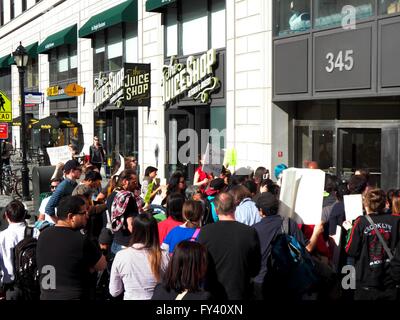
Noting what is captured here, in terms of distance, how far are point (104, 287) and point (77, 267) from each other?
1.87m

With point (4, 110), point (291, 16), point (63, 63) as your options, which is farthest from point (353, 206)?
point (63, 63)

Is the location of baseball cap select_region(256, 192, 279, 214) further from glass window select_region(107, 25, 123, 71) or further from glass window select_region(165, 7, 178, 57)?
glass window select_region(107, 25, 123, 71)

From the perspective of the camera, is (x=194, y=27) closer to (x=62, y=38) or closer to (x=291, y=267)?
(x=62, y=38)

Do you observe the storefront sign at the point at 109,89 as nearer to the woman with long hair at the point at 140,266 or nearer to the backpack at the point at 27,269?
the backpack at the point at 27,269

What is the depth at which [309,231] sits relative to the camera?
646 centimetres

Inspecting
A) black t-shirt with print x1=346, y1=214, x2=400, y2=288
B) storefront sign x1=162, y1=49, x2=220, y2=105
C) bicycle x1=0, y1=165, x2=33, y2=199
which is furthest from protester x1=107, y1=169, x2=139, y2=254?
bicycle x1=0, y1=165, x2=33, y2=199

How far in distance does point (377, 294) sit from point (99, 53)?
2160 cm

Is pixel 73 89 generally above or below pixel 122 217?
above

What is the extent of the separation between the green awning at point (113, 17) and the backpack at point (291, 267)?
17163 millimetres

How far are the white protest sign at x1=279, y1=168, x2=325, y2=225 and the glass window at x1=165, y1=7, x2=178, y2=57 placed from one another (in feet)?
44.8

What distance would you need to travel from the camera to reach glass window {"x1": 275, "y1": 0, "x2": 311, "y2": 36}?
13.3 metres

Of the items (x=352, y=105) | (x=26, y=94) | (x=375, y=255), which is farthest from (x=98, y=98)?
(x=375, y=255)

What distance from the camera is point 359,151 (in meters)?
12.7

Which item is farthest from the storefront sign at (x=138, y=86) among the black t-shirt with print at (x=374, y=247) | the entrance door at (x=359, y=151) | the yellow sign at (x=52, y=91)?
the black t-shirt with print at (x=374, y=247)
